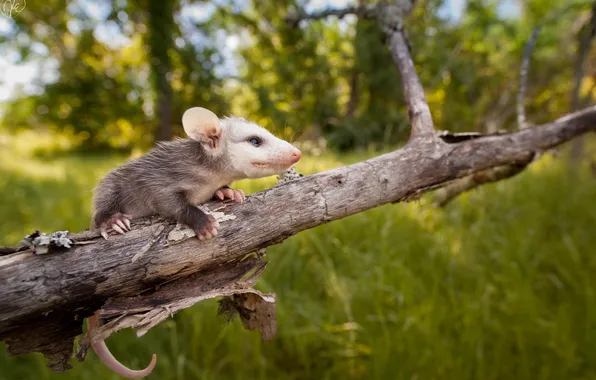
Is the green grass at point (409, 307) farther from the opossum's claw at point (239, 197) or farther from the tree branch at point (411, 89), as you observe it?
the opossum's claw at point (239, 197)

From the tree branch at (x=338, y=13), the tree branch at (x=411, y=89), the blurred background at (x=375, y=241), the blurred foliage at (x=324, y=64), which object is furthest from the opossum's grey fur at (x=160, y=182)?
the blurred foliage at (x=324, y=64)

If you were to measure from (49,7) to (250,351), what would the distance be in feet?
37.8

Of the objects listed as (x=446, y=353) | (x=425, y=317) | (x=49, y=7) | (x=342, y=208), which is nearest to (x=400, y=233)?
(x=425, y=317)

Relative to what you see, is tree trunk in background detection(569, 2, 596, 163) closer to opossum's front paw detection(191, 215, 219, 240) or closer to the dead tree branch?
the dead tree branch

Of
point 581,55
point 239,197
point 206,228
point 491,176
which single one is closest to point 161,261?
point 206,228

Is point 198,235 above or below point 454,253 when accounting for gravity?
below

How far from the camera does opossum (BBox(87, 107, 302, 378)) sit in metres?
1.65

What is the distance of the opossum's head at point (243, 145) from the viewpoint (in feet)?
5.43

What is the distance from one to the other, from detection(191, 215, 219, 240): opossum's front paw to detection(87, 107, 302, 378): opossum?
0.11 meters

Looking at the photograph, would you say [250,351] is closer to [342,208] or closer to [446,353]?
[446,353]

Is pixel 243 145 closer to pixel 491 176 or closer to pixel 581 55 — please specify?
pixel 491 176

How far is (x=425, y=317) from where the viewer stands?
9.48 feet

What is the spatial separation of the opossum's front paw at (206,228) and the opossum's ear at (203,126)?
1.34ft

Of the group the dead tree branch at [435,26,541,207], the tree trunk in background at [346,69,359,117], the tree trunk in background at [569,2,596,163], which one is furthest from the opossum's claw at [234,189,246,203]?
the tree trunk in background at [346,69,359,117]
